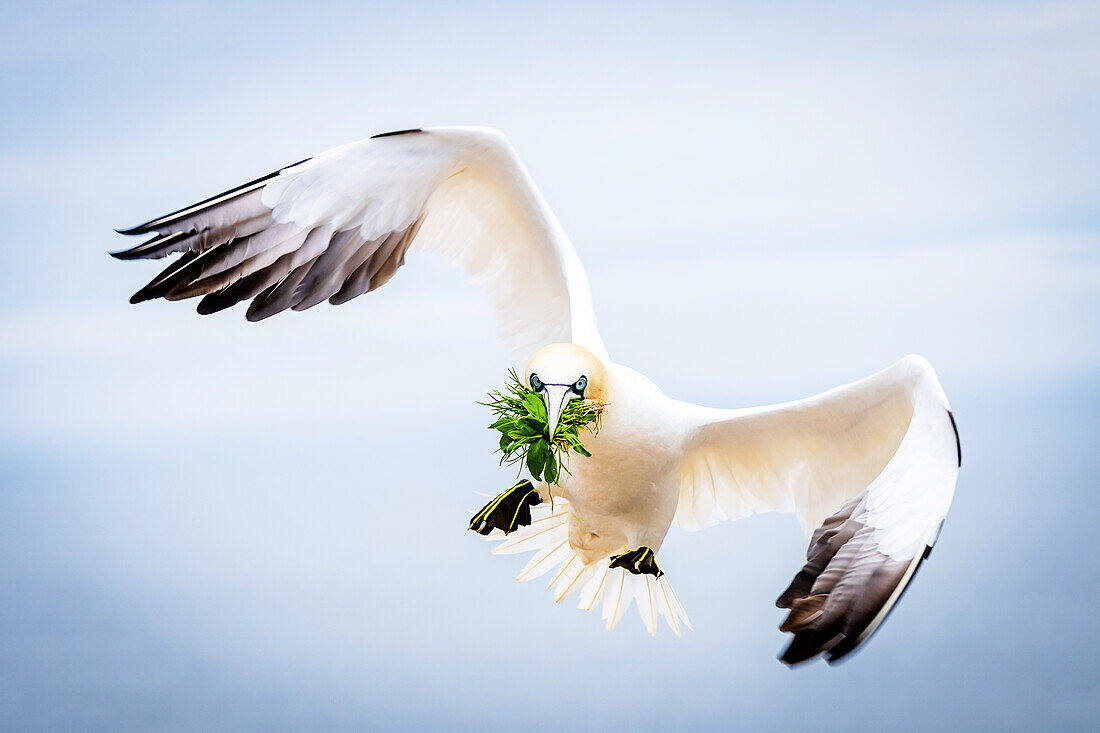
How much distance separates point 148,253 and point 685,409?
1011mm

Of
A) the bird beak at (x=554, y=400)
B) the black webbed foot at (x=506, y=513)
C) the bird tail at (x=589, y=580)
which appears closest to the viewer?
the bird beak at (x=554, y=400)

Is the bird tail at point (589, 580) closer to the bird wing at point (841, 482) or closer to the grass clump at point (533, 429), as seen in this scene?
the bird wing at point (841, 482)

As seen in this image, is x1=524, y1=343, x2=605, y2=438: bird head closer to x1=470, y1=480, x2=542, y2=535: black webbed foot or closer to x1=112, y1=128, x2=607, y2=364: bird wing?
x1=112, y1=128, x2=607, y2=364: bird wing

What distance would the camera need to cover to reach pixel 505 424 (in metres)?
2.03

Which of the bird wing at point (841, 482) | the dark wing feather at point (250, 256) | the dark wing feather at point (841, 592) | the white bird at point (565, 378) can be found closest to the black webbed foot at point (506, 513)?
the white bird at point (565, 378)

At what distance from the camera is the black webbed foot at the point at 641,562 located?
7.63ft

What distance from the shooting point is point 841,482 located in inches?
94.3

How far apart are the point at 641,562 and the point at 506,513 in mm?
273

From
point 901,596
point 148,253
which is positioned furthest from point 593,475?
point 148,253

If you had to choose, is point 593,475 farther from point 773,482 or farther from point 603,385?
point 773,482

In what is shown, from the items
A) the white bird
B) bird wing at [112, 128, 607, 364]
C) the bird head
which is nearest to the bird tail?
the white bird

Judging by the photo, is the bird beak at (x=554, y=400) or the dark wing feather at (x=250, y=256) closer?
the bird beak at (x=554, y=400)

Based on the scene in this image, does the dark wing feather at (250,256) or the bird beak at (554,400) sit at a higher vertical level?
the dark wing feather at (250,256)

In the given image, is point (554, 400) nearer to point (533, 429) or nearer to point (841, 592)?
point (533, 429)
